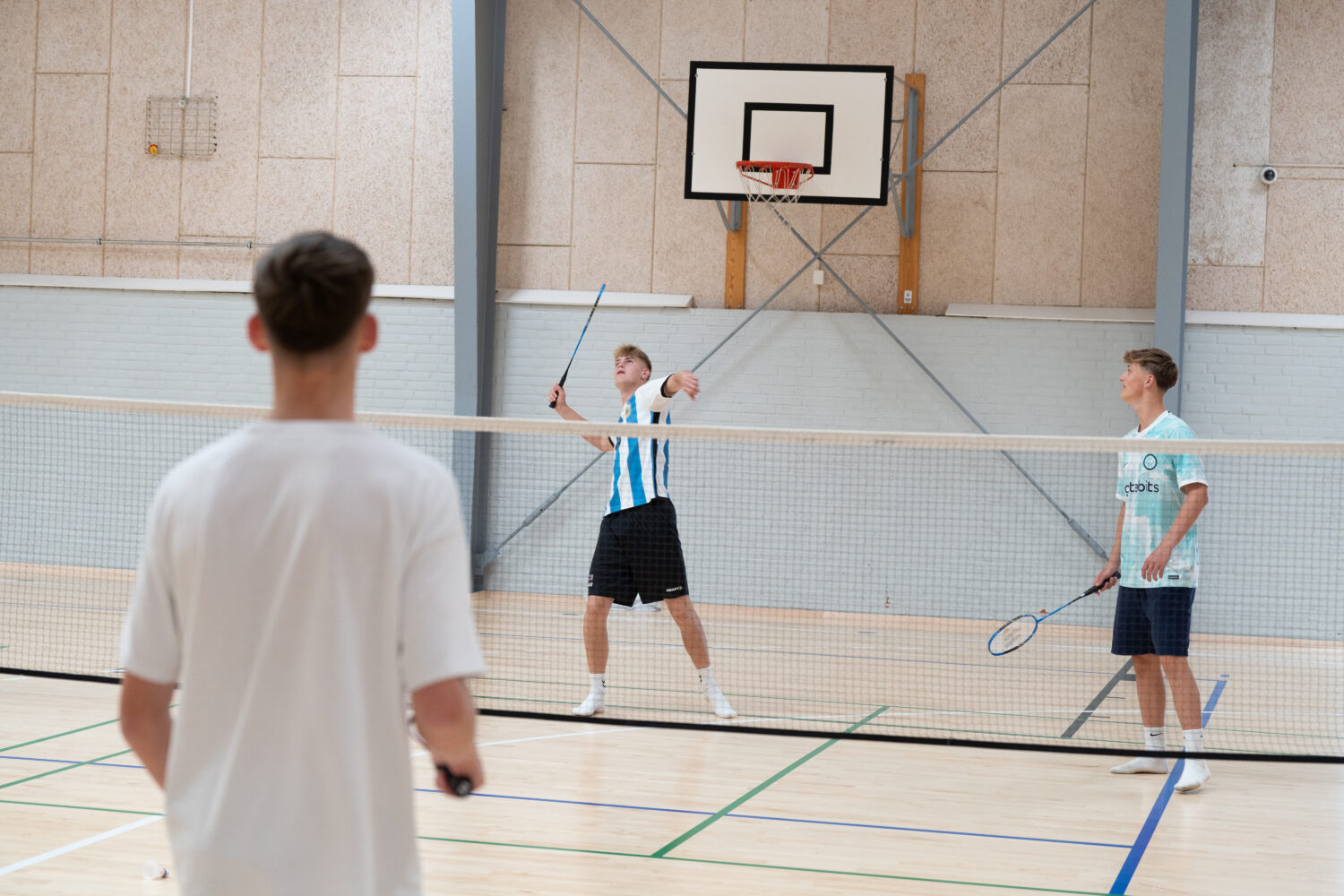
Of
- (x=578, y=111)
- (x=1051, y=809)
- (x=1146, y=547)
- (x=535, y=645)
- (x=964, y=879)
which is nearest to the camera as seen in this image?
(x=964, y=879)

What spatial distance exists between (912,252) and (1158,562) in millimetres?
6203

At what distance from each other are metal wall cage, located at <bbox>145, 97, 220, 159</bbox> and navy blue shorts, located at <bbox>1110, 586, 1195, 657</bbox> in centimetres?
969

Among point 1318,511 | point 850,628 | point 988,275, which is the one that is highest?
point 988,275

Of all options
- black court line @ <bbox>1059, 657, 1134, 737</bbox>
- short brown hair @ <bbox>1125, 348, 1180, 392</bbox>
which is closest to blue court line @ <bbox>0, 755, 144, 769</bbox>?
black court line @ <bbox>1059, 657, 1134, 737</bbox>

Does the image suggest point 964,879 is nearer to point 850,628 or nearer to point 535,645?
point 535,645

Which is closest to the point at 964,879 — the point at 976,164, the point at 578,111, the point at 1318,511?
the point at 1318,511

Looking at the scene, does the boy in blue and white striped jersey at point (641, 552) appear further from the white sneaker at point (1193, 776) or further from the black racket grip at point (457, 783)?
the black racket grip at point (457, 783)

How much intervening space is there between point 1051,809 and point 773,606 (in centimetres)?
579

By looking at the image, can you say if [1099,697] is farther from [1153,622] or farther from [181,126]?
[181,126]

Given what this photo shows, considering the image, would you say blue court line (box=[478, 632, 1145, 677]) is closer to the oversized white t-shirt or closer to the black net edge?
the black net edge

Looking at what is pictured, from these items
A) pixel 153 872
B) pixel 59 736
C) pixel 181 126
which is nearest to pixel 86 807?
pixel 153 872

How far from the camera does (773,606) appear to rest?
10.6 m

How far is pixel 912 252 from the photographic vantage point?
432 inches

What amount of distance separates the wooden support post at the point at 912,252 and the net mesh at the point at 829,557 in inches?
53.8
